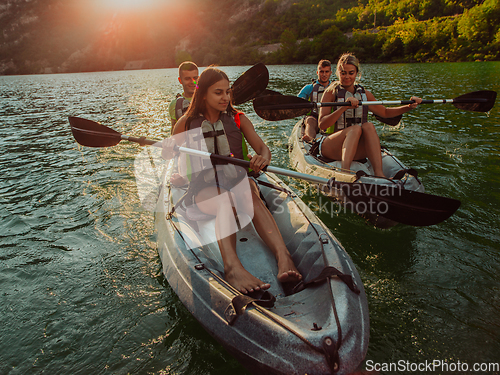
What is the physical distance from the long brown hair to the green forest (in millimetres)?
48646

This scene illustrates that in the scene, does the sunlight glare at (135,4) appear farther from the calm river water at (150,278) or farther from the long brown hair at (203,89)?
Result: the long brown hair at (203,89)

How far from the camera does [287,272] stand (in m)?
2.42

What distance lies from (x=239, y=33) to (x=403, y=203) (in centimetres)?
10645

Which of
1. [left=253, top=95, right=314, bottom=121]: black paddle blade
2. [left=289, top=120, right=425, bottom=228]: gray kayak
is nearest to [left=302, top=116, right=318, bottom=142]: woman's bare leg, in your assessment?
[left=289, top=120, right=425, bottom=228]: gray kayak

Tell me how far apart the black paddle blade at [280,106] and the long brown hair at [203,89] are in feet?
6.49

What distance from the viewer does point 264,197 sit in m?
3.61

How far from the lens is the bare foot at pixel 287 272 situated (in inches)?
95.3

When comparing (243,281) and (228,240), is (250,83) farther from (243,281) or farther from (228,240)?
(243,281)

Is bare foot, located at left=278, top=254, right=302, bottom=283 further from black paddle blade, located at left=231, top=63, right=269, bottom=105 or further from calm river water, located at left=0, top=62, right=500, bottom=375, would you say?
black paddle blade, located at left=231, top=63, right=269, bottom=105

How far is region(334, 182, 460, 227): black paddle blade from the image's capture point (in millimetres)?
2715

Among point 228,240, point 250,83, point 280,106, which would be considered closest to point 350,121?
point 280,106

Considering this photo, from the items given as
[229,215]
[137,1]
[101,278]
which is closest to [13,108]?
[101,278]

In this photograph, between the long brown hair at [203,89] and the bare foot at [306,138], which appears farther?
the bare foot at [306,138]

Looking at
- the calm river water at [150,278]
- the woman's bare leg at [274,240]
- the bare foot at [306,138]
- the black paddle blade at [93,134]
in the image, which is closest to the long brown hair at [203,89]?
the woman's bare leg at [274,240]
